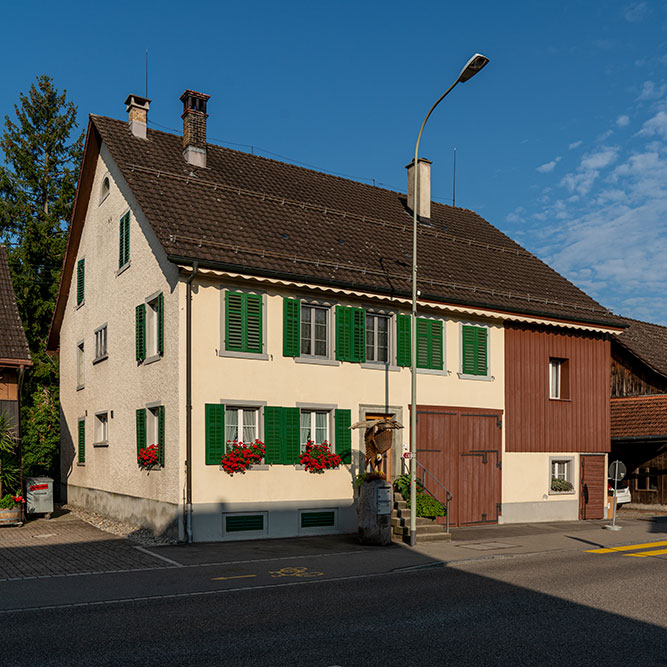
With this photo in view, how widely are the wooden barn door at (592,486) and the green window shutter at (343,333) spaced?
9.51 metres

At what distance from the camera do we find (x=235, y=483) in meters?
17.2

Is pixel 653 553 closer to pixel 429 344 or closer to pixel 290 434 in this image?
pixel 429 344

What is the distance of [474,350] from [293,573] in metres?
10.7

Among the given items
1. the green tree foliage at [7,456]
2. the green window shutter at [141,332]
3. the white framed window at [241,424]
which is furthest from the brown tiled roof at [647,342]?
the green tree foliage at [7,456]

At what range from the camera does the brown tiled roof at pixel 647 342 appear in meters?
28.3

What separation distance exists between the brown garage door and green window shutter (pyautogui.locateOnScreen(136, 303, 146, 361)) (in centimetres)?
723

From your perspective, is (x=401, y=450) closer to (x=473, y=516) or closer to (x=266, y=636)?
(x=473, y=516)

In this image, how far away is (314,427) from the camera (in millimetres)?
18766

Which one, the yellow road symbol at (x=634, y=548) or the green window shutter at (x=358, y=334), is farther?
the green window shutter at (x=358, y=334)

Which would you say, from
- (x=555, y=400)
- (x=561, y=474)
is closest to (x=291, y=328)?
(x=555, y=400)

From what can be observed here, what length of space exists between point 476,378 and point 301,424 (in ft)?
19.2

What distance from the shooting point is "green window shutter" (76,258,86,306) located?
25.4 metres

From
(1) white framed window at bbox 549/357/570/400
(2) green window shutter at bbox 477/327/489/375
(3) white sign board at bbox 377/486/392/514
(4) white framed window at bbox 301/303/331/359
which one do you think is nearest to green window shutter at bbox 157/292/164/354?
(4) white framed window at bbox 301/303/331/359

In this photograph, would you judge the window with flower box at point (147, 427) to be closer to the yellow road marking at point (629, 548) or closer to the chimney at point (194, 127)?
the chimney at point (194, 127)
